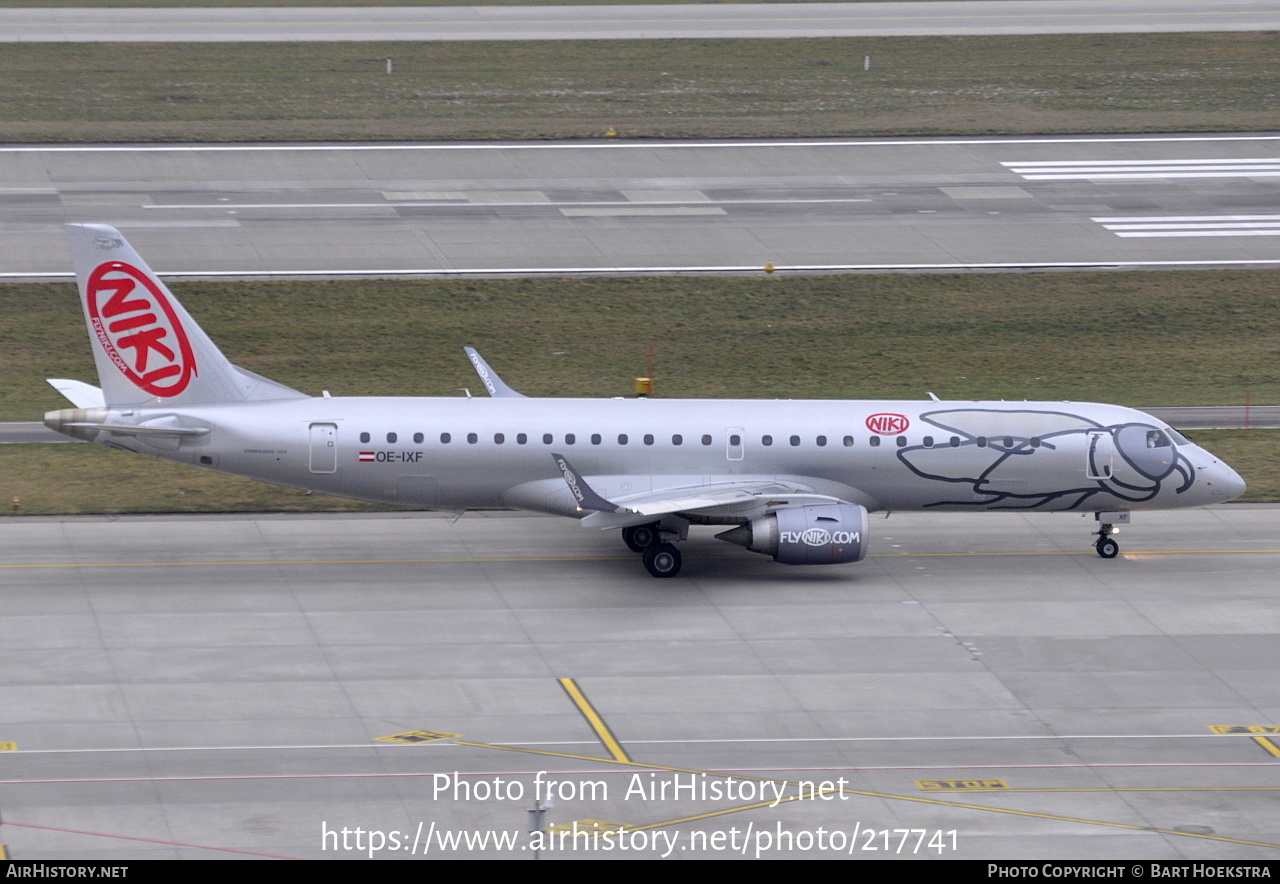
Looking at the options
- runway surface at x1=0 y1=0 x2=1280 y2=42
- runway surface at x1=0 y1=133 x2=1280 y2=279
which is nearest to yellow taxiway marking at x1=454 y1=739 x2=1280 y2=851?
runway surface at x1=0 y1=133 x2=1280 y2=279

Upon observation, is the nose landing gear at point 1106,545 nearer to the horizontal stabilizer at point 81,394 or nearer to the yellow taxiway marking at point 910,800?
the yellow taxiway marking at point 910,800

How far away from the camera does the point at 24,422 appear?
5006 cm

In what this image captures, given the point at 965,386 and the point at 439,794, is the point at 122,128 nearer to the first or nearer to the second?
the point at 965,386

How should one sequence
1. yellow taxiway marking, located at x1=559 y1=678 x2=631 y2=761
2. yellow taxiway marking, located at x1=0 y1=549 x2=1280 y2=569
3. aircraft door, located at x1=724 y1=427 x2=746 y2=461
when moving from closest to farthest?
1. yellow taxiway marking, located at x1=559 y1=678 x2=631 y2=761
2. yellow taxiway marking, located at x1=0 y1=549 x2=1280 y2=569
3. aircraft door, located at x1=724 y1=427 x2=746 y2=461

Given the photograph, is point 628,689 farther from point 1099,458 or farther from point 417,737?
point 1099,458

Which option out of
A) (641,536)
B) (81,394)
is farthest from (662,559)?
(81,394)

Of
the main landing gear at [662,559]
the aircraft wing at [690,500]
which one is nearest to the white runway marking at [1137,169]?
the aircraft wing at [690,500]

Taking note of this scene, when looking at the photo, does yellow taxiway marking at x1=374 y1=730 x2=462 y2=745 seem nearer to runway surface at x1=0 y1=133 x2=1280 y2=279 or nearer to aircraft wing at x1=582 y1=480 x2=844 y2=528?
aircraft wing at x1=582 y1=480 x2=844 y2=528

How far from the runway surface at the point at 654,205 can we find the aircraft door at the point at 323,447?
75.8 ft

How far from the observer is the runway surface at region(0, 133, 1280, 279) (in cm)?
6347

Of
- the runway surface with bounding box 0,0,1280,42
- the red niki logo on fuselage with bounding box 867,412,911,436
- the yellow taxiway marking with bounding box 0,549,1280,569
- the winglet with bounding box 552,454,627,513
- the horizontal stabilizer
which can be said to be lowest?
the yellow taxiway marking with bounding box 0,549,1280,569

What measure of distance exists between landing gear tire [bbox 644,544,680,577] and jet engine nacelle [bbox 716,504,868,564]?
167 centimetres

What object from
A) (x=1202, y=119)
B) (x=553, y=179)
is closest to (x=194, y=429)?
(x=553, y=179)

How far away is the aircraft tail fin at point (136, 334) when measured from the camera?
38.4m
